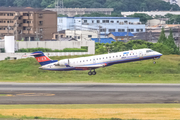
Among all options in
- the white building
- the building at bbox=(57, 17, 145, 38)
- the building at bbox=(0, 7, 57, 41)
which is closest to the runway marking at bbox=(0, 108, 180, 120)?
the building at bbox=(0, 7, 57, 41)

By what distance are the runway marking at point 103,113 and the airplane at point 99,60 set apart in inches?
850

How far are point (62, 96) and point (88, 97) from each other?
9.94ft

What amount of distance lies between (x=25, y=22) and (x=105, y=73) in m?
77.0

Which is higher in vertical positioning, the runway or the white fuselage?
the white fuselage

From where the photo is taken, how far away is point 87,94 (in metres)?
43.0

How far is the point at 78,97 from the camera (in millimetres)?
40969

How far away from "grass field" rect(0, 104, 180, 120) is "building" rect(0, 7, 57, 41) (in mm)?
99161

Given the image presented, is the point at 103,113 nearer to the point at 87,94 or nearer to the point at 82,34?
the point at 87,94

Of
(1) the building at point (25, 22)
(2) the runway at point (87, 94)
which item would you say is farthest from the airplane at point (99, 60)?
(1) the building at point (25, 22)

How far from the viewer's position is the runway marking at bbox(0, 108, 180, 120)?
32.5 metres

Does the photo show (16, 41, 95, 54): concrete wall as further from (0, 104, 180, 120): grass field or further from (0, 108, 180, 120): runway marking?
(0, 108, 180, 120): runway marking

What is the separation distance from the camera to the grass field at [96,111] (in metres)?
32.5

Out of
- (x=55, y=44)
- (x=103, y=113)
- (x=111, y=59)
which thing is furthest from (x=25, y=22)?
(x=103, y=113)

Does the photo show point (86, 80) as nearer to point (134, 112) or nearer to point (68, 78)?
point (68, 78)
